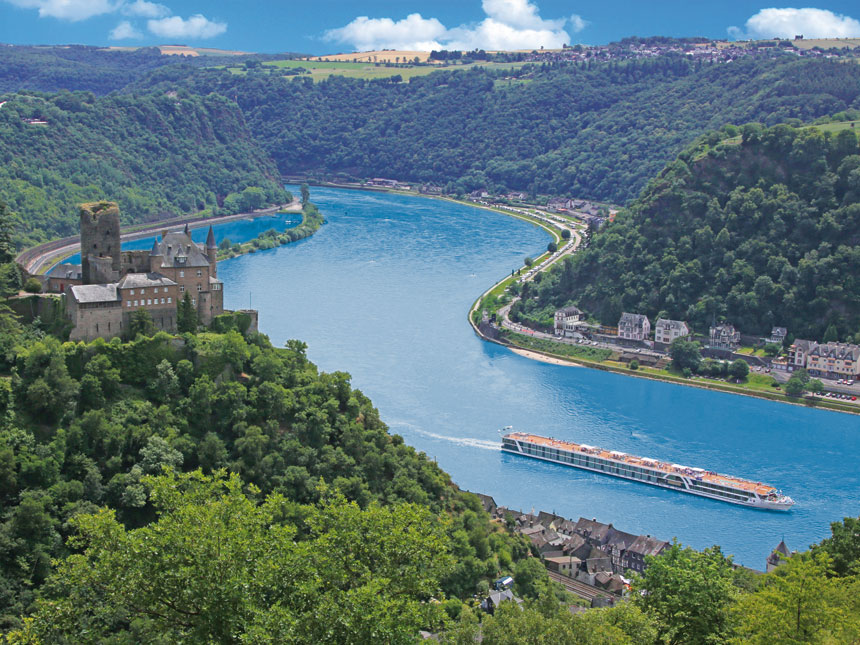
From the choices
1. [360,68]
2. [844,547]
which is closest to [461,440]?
[844,547]

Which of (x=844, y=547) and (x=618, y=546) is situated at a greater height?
(x=844, y=547)

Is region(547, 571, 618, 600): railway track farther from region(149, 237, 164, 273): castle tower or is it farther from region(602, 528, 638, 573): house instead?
region(149, 237, 164, 273): castle tower

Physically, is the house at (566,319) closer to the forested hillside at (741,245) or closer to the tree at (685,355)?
the forested hillside at (741,245)

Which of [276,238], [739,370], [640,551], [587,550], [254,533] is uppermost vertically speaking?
[254,533]

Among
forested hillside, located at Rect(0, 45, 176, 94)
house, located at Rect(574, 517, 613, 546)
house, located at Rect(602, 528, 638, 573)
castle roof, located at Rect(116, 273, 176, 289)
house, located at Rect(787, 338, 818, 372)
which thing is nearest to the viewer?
castle roof, located at Rect(116, 273, 176, 289)

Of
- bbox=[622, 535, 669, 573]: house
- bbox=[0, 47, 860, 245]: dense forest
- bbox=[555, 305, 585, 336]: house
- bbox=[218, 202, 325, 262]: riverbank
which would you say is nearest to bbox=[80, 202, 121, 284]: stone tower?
bbox=[622, 535, 669, 573]: house

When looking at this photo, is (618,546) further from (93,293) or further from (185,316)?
(93,293)
